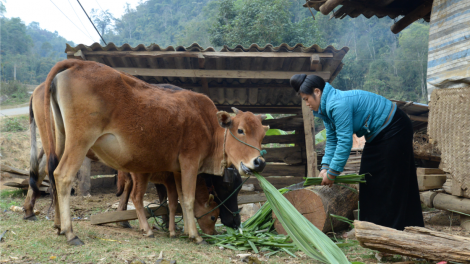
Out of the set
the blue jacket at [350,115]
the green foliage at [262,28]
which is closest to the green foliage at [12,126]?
the green foliage at [262,28]

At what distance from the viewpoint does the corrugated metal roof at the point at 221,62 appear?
22.9ft

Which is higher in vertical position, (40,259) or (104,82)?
(104,82)

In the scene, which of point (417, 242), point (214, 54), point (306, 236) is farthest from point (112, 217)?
point (214, 54)

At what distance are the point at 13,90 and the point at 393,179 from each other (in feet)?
121

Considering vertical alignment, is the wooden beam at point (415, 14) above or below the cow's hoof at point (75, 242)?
above

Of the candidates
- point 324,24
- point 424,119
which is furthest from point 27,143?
point 324,24

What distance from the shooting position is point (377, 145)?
3777 millimetres

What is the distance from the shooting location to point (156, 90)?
442 centimetres

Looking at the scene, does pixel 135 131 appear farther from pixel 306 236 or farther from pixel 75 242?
pixel 306 236

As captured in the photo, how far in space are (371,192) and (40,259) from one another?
329 cm

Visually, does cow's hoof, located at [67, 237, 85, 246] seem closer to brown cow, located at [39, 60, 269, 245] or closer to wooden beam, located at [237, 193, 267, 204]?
brown cow, located at [39, 60, 269, 245]

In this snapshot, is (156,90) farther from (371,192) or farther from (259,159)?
(371,192)

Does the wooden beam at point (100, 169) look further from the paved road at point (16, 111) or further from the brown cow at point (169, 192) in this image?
the paved road at point (16, 111)

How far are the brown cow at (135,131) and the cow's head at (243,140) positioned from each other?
12 millimetres
